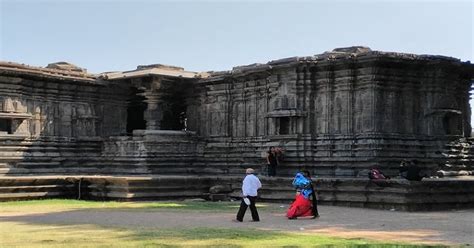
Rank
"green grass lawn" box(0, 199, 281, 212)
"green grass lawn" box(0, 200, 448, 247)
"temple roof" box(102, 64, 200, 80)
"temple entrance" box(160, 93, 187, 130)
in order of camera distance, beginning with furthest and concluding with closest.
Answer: "temple entrance" box(160, 93, 187, 130), "temple roof" box(102, 64, 200, 80), "green grass lawn" box(0, 199, 281, 212), "green grass lawn" box(0, 200, 448, 247)

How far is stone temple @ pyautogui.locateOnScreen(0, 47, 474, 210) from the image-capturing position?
78.4ft

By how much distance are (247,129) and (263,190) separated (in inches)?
247

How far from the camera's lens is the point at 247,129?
29.6 metres

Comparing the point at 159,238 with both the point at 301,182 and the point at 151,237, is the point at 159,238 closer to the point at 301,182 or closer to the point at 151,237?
the point at 151,237

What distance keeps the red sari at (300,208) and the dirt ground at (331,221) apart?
30 cm

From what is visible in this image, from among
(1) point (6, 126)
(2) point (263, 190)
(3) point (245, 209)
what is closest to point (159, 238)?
(3) point (245, 209)

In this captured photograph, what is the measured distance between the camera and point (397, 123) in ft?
83.5

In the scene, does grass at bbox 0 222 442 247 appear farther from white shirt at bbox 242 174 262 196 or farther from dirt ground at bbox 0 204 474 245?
white shirt at bbox 242 174 262 196

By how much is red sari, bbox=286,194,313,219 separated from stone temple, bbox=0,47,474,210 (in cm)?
368

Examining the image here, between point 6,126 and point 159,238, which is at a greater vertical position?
point 6,126

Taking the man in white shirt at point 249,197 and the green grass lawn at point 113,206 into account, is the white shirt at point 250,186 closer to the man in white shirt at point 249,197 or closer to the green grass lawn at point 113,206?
the man in white shirt at point 249,197

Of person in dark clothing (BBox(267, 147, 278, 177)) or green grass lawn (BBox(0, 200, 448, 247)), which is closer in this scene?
green grass lawn (BBox(0, 200, 448, 247))

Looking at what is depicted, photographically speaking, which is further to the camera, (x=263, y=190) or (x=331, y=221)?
(x=263, y=190)

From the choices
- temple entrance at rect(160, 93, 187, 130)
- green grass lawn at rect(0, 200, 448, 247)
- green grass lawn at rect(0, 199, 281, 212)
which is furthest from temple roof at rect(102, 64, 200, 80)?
green grass lawn at rect(0, 200, 448, 247)
